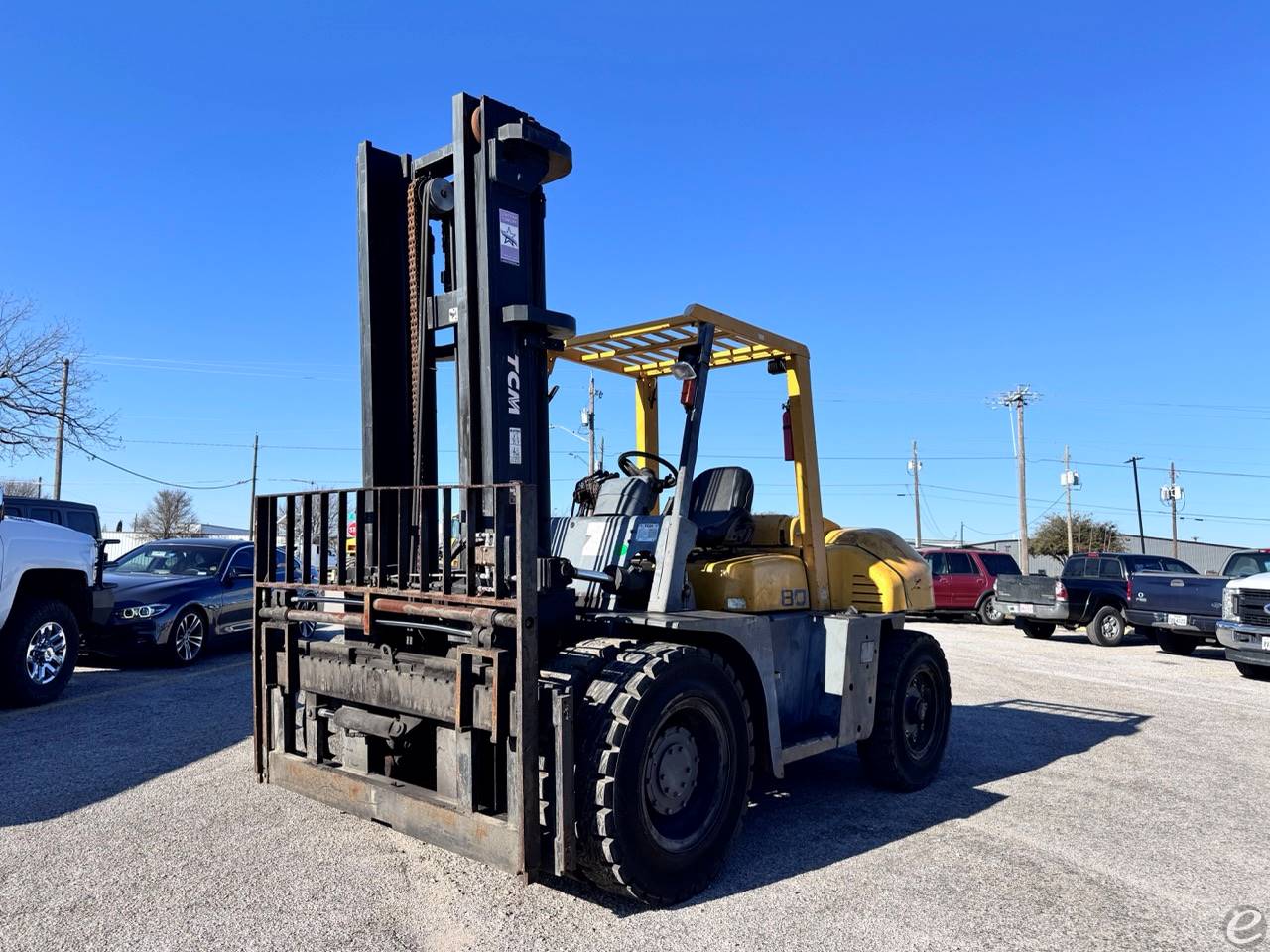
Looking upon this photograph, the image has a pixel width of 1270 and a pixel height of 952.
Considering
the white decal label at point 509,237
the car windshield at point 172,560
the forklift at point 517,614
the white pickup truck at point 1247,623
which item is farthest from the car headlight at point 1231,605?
the car windshield at point 172,560

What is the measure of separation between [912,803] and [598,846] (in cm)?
306

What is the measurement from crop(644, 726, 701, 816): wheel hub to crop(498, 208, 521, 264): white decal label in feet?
8.39

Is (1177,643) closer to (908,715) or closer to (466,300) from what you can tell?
(908,715)

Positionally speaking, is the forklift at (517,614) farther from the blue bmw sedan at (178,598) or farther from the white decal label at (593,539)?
the blue bmw sedan at (178,598)

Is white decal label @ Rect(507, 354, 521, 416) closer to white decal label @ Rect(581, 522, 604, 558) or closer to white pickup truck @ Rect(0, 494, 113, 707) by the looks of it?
white decal label @ Rect(581, 522, 604, 558)

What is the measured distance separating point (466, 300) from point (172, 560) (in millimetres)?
10288

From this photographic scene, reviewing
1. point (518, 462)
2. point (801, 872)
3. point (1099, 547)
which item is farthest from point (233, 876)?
point (1099, 547)

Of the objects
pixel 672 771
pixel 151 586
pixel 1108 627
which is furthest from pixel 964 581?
pixel 672 771

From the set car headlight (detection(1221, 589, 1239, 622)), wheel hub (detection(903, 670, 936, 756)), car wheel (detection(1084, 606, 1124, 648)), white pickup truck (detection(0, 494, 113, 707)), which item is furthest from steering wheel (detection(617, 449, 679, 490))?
car wheel (detection(1084, 606, 1124, 648))

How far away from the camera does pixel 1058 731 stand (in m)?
8.87

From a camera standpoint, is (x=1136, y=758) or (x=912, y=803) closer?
(x=912, y=803)

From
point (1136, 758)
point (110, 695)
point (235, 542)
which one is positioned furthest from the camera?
point (235, 542)

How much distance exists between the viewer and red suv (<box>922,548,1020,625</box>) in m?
23.0

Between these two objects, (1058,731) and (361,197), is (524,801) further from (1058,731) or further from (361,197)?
(1058,731)
